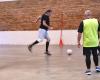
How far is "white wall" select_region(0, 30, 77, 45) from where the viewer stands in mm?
20422

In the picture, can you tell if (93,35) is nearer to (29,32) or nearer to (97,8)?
(97,8)

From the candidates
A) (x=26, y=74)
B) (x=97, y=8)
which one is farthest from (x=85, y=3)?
(x=26, y=74)

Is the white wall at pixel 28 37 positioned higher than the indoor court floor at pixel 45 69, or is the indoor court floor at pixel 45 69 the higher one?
the indoor court floor at pixel 45 69

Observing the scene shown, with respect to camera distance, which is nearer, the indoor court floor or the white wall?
the indoor court floor

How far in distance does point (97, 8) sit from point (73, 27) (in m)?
1.82

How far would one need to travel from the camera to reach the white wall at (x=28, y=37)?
20.4 meters

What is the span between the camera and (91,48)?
9.49 meters

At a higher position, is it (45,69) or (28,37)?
(45,69)

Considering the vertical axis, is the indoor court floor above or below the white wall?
above

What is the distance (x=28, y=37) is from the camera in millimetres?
21531

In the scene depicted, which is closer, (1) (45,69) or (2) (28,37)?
(1) (45,69)

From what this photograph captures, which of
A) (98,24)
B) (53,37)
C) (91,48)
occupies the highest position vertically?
(98,24)

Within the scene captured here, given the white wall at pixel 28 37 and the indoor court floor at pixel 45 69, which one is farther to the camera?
the white wall at pixel 28 37

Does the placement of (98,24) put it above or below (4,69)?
above
